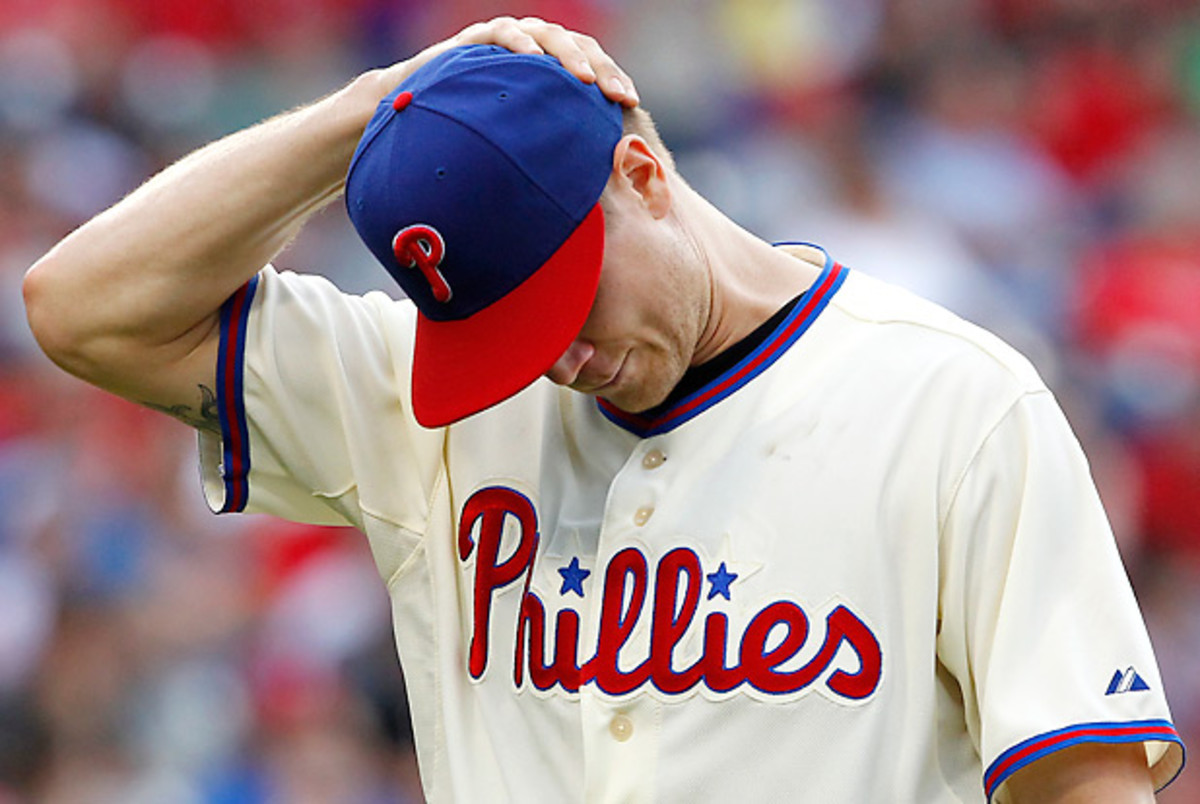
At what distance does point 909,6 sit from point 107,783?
348 centimetres

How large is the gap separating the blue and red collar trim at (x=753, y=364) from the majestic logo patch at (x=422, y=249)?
32 centimetres

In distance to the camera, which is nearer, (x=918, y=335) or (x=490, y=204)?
(x=490, y=204)

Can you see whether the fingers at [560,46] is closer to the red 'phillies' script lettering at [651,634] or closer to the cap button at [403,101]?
the cap button at [403,101]

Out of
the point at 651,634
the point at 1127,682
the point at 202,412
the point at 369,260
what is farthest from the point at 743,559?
the point at 369,260

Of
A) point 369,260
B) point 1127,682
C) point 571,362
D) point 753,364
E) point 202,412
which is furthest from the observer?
point 369,260

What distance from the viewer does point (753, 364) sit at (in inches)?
72.0

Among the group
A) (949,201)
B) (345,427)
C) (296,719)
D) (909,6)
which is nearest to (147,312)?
(345,427)

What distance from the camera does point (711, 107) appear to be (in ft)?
18.3

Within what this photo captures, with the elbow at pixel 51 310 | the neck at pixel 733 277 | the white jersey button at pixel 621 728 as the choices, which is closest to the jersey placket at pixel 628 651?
the white jersey button at pixel 621 728

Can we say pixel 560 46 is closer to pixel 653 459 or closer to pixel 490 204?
pixel 490 204

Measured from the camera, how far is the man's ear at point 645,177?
1725 millimetres

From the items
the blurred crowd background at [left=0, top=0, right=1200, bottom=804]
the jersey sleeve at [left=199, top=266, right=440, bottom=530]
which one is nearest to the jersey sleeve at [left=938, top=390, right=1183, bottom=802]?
the jersey sleeve at [left=199, top=266, right=440, bottom=530]

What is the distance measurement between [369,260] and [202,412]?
132 inches

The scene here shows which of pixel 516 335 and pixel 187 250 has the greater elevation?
pixel 516 335
